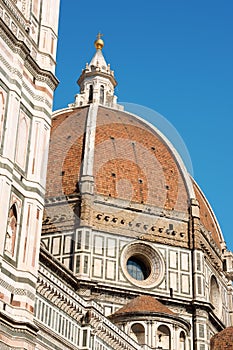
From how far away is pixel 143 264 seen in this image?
4169 centimetres

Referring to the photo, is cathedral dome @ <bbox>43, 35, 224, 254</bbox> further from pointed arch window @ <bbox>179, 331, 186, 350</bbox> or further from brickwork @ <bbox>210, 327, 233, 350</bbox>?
pointed arch window @ <bbox>179, 331, 186, 350</bbox>

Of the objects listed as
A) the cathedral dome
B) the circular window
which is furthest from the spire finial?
the circular window

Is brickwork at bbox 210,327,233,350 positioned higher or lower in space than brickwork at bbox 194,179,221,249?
lower

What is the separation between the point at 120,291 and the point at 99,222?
407cm

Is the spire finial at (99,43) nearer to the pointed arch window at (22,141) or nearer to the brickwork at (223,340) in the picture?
the brickwork at (223,340)

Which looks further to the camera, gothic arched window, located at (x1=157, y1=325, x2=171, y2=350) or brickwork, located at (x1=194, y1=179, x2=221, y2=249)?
brickwork, located at (x1=194, y1=179, x2=221, y2=249)

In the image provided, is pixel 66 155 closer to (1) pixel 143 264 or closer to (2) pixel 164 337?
(1) pixel 143 264

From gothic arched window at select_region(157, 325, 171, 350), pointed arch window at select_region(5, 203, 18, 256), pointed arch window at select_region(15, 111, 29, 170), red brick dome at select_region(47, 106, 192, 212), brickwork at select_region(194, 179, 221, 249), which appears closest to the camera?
pointed arch window at select_region(5, 203, 18, 256)

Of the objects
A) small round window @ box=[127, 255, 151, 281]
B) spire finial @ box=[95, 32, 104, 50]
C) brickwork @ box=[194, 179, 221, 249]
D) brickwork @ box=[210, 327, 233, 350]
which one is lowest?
brickwork @ box=[210, 327, 233, 350]

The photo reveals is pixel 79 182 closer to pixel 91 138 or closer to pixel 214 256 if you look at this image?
pixel 91 138

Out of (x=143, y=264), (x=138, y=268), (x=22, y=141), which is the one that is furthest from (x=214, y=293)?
(x=22, y=141)

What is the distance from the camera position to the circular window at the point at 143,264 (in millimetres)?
40344

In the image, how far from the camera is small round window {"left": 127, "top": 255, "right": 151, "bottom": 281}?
134ft

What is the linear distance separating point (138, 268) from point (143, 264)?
1.26 feet
